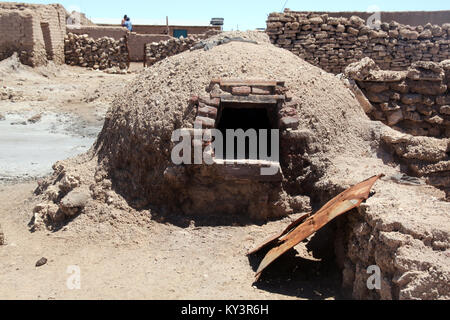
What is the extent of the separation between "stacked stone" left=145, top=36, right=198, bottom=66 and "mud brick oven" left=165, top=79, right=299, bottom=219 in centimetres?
867

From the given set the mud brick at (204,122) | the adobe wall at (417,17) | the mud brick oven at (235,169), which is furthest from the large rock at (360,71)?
the adobe wall at (417,17)

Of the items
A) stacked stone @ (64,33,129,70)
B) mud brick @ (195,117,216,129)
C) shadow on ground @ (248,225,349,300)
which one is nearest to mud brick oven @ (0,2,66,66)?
stacked stone @ (64,33,129,70)

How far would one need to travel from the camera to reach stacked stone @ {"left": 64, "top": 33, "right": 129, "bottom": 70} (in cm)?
1454

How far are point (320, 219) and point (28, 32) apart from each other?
1196 cm

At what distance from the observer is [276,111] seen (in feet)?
16.7

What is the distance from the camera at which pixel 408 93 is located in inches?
314

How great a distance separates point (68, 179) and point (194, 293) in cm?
240

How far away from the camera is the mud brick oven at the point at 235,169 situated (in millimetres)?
4762

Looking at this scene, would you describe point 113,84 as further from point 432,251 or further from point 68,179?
point 432,251

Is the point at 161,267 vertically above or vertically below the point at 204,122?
below

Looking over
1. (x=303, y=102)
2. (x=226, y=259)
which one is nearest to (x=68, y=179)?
(x=226, y=259)

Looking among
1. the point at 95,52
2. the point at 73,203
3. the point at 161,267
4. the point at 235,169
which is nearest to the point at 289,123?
the point at 235,169

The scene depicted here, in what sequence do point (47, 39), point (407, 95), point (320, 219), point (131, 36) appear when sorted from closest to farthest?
1. point (320, 219)
2. point (407, 95)
3. point (47, 39)
4. point (131, 36)

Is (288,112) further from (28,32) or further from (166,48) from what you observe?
(28,32)
